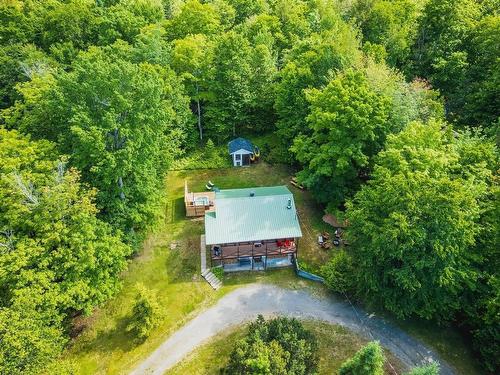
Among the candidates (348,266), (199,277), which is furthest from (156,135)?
(348,266)

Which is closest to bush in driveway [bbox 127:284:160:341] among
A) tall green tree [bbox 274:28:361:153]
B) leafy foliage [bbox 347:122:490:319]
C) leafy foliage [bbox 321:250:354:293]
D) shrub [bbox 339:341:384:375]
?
leafy foliage [bbox 321:250:354:293]

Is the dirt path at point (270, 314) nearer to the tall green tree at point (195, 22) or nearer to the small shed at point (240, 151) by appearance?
the small shed at point (240, 151)

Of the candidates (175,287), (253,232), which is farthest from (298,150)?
(175,287)

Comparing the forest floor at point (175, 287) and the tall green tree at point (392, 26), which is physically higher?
the tall green tree at point (392, 26)

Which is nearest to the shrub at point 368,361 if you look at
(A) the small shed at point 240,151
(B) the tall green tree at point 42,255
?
(B) the tall green tree at point 42,255

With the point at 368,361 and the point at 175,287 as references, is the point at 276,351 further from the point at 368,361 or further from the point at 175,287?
the point at 175,287

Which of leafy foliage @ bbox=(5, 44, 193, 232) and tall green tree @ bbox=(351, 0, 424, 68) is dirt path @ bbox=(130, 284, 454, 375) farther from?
tall green tree @ bbox=(351, 0, 424, 68)
